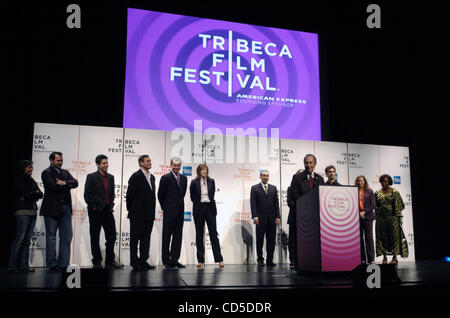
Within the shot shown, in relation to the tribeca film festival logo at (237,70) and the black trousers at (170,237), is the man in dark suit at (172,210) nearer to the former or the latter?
the black trousers at (170,237)

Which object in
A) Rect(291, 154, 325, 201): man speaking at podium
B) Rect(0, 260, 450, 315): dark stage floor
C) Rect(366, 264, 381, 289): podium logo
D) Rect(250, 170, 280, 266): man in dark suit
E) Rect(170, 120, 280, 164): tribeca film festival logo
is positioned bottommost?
Rect(0, 260, 450, 315): dark stage floor

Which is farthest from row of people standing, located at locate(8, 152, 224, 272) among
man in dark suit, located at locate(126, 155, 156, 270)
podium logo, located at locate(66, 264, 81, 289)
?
podium logo, located at locate(66, 264, 81, 289)

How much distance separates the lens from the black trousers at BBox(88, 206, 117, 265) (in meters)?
6.06

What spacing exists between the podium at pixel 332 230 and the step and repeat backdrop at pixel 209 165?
11.0ft

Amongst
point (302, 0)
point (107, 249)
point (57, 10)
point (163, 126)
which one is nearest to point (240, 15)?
point (302, 0)

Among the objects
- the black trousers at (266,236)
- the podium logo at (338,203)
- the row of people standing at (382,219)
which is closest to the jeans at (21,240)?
the black trousers at (266,236)

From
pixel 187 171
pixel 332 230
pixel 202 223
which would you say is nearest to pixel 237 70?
pixel 187 171

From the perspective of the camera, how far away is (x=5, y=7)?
6879 mm

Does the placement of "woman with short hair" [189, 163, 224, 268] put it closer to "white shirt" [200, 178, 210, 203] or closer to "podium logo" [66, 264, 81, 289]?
"white shirt" [200, 178, 210, 203]

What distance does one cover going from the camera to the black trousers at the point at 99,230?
606cm

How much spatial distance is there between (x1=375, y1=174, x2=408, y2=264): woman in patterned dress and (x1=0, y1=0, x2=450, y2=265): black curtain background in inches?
77.2

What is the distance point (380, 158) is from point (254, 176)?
274cm

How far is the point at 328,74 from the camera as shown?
28.9ft
